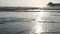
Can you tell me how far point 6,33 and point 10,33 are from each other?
293 millimetres

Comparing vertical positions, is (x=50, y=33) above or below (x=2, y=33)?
below

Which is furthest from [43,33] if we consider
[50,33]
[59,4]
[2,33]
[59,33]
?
[59,4]

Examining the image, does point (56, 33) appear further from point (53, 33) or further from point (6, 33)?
point (6, 33)

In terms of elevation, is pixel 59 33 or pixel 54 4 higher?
pixel 54 4

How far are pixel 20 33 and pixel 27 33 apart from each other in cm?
51

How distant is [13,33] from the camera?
34.7 feet

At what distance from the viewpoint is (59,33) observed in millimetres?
10586

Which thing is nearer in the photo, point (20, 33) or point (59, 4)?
point (20, 33)

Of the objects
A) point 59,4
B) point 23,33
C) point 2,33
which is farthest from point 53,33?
point 59,4

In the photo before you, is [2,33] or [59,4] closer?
[2,33]

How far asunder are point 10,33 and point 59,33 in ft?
11.7

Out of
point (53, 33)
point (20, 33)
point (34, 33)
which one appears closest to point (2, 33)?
point (20, 33)

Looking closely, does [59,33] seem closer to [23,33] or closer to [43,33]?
[43,33]

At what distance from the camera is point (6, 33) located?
1065cm
